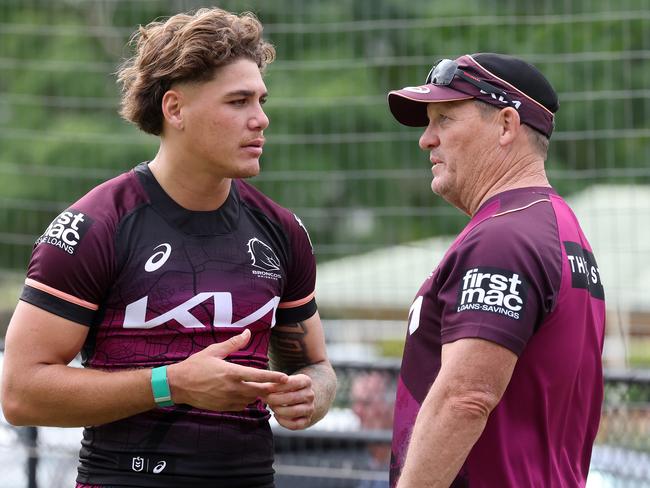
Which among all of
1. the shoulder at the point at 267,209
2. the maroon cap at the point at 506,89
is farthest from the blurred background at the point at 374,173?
the maroon cap at the point at 506,89

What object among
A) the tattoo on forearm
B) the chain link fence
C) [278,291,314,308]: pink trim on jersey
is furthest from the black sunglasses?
the chain link fence

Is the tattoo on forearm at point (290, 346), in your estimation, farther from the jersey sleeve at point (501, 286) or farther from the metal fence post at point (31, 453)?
the metal fence post at point (31, 453)

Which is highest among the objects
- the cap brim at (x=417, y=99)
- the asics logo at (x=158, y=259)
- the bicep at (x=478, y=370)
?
the cap brim at (x=417, y=99)

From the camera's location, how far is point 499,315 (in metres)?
2.76

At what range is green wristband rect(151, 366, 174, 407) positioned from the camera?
10.2ft

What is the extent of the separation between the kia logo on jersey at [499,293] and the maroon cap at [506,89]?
0.51 meters

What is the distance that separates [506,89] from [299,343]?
113 centimetres

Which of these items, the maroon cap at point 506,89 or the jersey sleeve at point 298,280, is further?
the jersey sleeve at point 298,280

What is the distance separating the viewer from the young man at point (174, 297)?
10.2ft

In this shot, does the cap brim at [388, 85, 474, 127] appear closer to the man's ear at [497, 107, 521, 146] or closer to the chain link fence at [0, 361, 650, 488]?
the man's ear at [497, 107, 521, 146]

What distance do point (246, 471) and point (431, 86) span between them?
122 centimetres

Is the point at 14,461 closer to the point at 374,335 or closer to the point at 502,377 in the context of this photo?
the point at 374,335

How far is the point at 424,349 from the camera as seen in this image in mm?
3016

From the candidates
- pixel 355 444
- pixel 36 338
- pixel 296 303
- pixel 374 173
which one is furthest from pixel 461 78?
pixel 374 173
